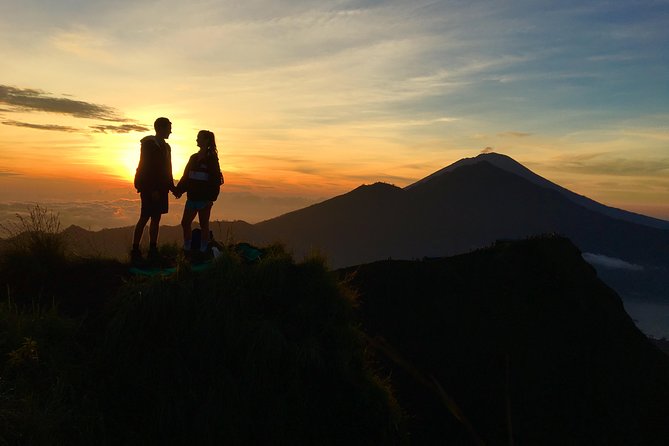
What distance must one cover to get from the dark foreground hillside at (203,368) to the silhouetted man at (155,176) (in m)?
2.45

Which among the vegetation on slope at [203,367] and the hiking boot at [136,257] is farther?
the hiking boot at [136,257]

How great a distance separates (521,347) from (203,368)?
329 inches

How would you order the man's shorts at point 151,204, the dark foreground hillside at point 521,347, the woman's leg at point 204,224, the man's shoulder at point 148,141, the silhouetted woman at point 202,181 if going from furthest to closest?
1. the dark foreground hillside at point 521,347
2. the woman's leg at point 204,224
3. the silhouetted woman at point 202,181
4. the man's shorts at point 151,204
5. the man's shoulder at point 148,141

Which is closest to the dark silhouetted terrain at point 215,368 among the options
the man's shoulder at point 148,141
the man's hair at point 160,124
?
the man's shoulder at point 148,141

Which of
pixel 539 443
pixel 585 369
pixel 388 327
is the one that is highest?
pixel 388 327

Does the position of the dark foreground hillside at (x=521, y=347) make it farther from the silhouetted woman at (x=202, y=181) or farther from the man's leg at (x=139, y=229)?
the man's leg at (x=139, y=229)

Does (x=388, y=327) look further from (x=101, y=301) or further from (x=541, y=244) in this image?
(x=101, y=301)

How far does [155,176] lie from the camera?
8.26m

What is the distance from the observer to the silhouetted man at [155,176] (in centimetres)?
820

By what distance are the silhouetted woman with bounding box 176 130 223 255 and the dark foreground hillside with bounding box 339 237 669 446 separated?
288cm

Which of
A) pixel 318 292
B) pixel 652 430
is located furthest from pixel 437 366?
pixel 318 292

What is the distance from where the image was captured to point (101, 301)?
712 centimetres

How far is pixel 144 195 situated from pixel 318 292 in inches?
138

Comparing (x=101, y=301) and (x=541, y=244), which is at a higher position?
(x=541, y=244)
